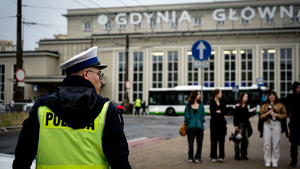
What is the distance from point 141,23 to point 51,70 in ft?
52.1

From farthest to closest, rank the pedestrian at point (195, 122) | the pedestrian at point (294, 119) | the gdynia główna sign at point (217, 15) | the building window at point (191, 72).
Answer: the building window at point (191, 72) < the gdynia główna sign at point (217, 15) < the pedestrian at point (195, 122) < the pedestrian at point (294, 119)

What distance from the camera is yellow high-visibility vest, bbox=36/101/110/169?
2098 millimetres

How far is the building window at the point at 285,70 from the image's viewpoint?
42.9 m

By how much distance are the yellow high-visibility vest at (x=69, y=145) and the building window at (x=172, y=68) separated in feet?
143

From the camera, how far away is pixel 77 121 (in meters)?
2.09

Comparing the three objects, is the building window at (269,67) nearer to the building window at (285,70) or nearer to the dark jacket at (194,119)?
the building window at (285,70)

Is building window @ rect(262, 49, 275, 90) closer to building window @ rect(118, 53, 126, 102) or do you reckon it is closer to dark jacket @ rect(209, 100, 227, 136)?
building window @ rect(118, 53, 126, 102)

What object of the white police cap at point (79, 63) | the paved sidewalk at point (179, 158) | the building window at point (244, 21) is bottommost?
the paved sidewalk at point (179, 158)

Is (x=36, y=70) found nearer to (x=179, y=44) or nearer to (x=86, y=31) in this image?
(x=86, y=31)

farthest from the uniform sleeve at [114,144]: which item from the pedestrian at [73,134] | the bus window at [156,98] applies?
the bus window at [156,98]

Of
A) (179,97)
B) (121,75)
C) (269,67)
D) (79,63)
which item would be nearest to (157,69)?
(121,75)

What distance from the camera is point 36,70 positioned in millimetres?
47469

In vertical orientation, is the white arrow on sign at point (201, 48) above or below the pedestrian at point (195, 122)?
above

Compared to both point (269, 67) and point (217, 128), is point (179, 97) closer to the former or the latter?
point (269, 67)
